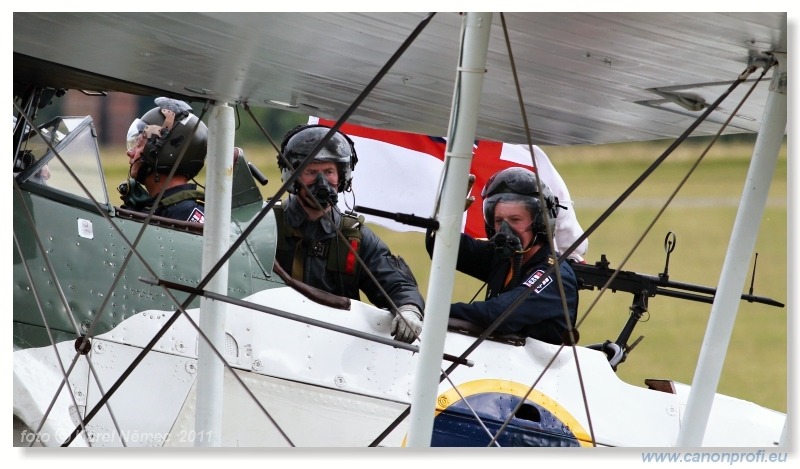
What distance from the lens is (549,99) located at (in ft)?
16.3

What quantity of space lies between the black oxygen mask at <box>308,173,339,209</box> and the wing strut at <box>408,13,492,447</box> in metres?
1.64

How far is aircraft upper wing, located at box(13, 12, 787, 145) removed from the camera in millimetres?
3760

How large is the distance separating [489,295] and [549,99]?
104 cm

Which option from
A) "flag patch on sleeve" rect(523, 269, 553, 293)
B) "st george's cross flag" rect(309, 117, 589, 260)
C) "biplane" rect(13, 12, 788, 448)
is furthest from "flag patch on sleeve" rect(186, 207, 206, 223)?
"st george's cross flag" rect(309, 117, 589, 260)

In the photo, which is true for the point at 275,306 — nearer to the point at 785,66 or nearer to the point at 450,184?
the point at 450,184

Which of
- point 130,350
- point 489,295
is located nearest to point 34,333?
point 130,350

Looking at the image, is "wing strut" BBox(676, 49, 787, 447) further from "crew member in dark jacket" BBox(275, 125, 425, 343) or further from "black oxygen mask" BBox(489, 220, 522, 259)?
"crew member in dark jacket" BBox(275, 125, 425, 343)

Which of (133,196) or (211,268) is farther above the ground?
(133,196)

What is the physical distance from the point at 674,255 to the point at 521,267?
10.2 m

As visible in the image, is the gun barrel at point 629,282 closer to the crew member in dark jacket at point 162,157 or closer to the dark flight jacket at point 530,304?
the dark flight jacket at point 530,304

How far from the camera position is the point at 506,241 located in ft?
17.4

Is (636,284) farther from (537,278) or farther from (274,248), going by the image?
(274,248)

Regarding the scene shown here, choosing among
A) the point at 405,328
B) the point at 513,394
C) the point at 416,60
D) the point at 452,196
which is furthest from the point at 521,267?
the point at 452,196

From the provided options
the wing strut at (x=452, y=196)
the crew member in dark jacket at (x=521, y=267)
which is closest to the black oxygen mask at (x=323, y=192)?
the crew member in dark jacket at (x=521, y=267)
